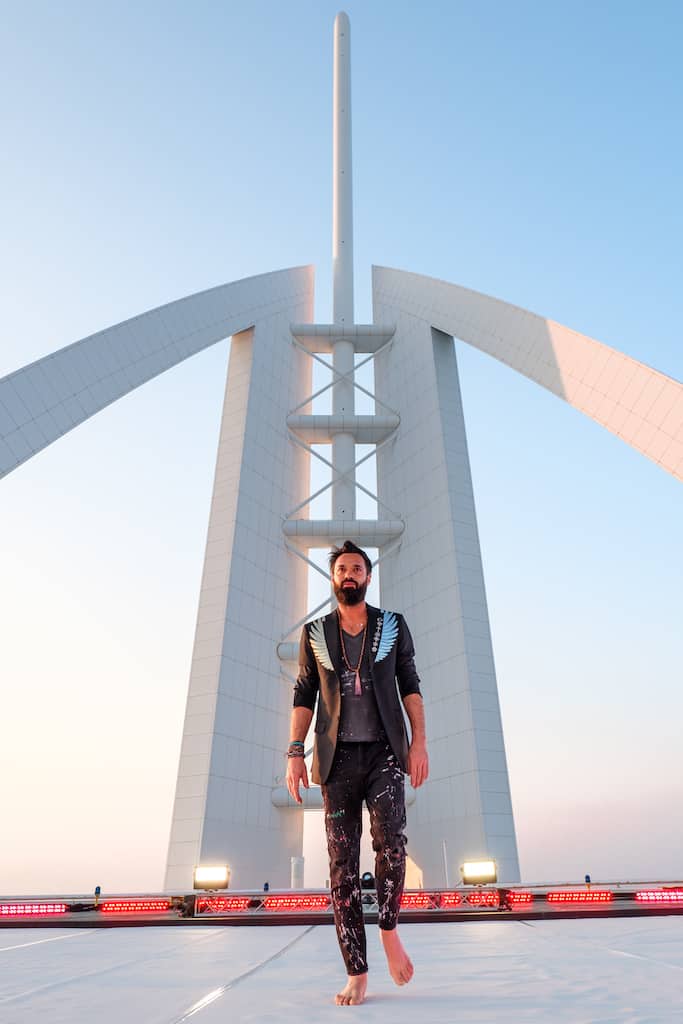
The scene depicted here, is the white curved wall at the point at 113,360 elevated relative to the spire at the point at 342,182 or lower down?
lower down

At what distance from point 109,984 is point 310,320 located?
25.5m

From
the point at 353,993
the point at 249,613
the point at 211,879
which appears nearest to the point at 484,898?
the point at 353,993

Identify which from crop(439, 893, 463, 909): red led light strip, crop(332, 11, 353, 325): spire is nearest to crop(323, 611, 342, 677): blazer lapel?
crop(439, 893, 463, 909): red led light strip

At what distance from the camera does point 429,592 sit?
22.0 meters

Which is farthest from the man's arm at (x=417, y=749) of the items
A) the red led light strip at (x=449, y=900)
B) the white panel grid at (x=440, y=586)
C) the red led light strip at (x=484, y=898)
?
the white panel grid at (x=440, y=586)

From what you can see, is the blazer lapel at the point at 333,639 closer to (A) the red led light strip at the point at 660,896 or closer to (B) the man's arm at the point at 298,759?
(B) the man's arm at the point at 298,759

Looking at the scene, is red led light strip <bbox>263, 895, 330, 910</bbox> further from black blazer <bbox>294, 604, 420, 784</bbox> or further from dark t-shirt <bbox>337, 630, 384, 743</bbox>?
dark t-shirt <bbox>337, 630, 384, 743</bbox>

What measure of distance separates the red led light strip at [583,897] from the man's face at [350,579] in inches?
267

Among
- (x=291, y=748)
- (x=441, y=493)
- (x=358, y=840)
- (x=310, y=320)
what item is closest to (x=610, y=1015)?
(x=358, y=840)

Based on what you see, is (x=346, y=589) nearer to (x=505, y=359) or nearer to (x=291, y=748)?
(x=291, y=748)

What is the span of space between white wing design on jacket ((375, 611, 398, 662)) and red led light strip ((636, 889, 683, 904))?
274 inches

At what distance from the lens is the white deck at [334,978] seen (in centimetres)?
253

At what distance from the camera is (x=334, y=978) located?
140 inches

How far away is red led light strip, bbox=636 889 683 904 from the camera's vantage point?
895 centimetres
